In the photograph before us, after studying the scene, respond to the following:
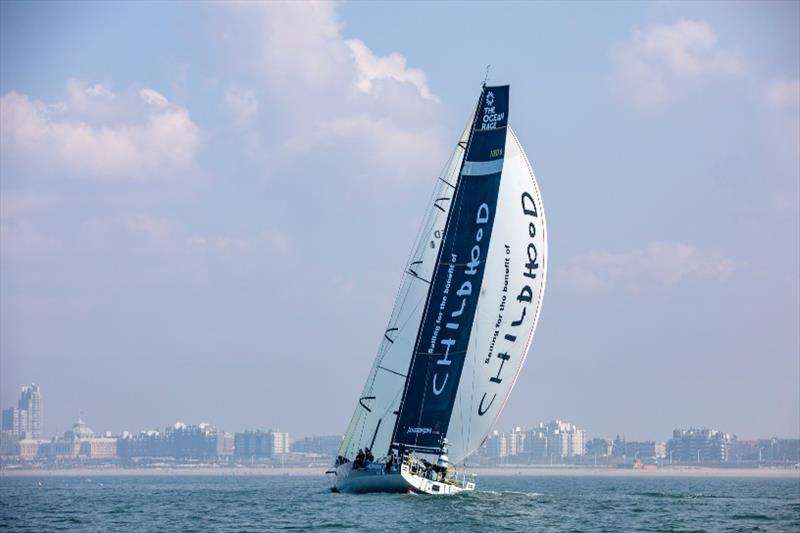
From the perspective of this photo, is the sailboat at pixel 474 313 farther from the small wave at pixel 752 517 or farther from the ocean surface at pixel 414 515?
the small wave at pixel 752 517

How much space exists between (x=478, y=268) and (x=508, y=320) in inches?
91.6

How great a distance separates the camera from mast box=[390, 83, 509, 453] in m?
48.3

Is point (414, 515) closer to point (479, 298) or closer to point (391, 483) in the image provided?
point (391, 483)

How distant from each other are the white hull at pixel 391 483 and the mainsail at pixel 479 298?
4.26 feet

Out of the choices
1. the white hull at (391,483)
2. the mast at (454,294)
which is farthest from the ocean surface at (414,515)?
the mast at (454,294)

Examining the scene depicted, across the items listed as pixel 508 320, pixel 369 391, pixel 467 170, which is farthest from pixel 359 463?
pixel 467 170

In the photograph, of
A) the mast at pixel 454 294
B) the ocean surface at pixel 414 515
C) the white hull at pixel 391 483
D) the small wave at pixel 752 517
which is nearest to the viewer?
the ocean surface at pixel 414 515

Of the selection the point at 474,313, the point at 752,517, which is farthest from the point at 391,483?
the point at 752,517

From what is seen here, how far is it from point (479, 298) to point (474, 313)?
2.24ft

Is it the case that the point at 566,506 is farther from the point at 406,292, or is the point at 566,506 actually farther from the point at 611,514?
the point at 406,292

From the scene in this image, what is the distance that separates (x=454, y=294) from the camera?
159 ft

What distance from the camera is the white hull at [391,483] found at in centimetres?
4712

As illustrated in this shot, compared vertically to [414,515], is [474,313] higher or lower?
higher

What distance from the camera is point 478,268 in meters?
48.3
